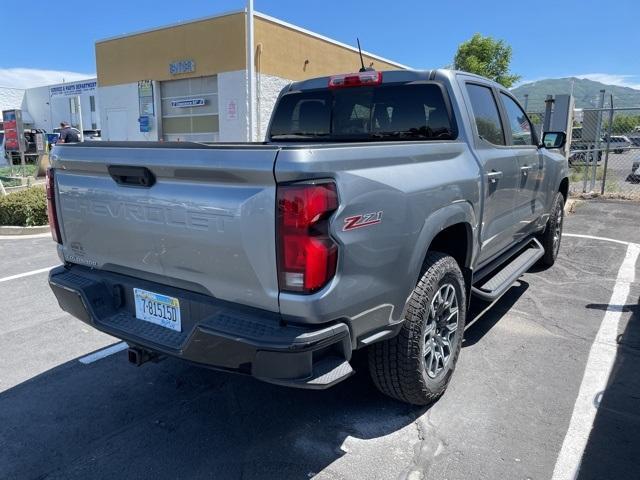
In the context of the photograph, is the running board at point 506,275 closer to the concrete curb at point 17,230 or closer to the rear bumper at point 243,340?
the rear bumper at point 243,340

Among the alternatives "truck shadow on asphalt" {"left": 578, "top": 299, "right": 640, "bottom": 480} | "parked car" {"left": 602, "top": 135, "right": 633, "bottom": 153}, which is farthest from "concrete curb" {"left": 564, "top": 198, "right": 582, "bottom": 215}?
"truck shadow on asphalt" {"left": 578, "top": 299, "right": 640, "bottom": 480}

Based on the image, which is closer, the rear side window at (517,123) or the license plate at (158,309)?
the license plate at (158,309)

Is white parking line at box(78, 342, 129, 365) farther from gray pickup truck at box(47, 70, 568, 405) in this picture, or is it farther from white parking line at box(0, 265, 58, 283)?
white parking line at box(0, 265, 58, 283)

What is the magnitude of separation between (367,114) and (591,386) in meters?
2.58

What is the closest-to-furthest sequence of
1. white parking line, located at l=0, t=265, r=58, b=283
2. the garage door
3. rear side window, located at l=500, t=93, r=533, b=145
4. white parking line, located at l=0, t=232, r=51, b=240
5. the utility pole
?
rear side window, located at l=500, t=93, r=533, b=145 → white parking line, located at l=0, t=265, r=58, b=283 → white parking line, located at l=0, t=232, r=51, b=240 → the utility pole → the garage door

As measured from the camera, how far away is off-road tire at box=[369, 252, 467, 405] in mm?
2980

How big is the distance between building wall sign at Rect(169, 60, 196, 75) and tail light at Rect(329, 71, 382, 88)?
1618cm

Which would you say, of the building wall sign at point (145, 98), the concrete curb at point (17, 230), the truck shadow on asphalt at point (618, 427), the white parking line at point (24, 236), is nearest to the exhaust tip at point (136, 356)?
the truck shadow on asphalt at point (618, 427)

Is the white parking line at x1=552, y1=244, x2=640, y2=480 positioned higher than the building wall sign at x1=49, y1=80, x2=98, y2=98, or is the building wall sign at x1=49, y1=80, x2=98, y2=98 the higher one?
the building wall sign at x1=49, y1=80, x2=98, y2=98

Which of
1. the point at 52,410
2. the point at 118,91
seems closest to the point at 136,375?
the point at 52,410

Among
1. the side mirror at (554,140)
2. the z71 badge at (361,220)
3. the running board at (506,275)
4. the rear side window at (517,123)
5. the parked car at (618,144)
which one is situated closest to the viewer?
the z71 badge at (361,220)

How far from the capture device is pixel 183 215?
259 centimetres

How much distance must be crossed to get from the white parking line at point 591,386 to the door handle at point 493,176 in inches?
61.6

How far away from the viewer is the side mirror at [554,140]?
5758 mm
